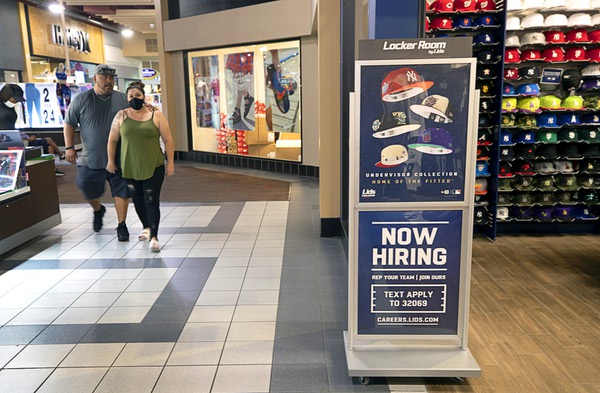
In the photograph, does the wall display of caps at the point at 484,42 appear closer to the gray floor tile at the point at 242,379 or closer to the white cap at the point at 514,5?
the white cap at the point at 514,5

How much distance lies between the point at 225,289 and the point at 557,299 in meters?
2.41

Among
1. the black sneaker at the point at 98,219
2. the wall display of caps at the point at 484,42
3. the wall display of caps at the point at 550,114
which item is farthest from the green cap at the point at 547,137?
the black sneaker at the point at 98,219

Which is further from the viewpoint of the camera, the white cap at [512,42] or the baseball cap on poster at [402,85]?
the white cap at [512,42]

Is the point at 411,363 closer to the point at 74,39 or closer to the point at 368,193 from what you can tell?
the point at 368,193

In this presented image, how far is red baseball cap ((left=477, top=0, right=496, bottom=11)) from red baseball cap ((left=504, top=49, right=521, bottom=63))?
17.5 inches

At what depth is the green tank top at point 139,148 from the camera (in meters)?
4.43

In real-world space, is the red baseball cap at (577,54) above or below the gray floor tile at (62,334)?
above

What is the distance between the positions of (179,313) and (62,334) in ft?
2.34

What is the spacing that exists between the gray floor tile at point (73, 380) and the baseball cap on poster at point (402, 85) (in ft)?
6.70

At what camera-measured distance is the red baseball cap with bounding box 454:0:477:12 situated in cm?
477

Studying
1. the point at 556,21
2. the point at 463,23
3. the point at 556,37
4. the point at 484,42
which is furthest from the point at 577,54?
the point at 463,23

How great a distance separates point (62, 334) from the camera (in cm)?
310

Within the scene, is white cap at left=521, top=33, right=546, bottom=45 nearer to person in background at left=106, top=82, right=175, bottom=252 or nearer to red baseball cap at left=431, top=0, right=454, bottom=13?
red baseball cap at left=431, top=0, right=454, bottom=13

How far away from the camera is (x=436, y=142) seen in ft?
7.84
